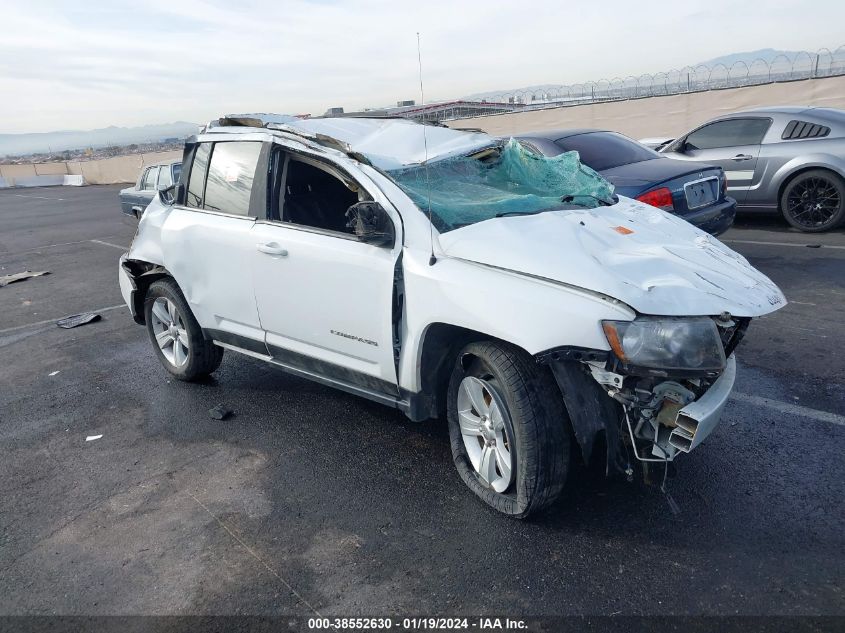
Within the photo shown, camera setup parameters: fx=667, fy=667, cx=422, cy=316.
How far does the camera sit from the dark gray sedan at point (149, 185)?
12.2m

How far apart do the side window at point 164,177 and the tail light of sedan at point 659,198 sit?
8728mm

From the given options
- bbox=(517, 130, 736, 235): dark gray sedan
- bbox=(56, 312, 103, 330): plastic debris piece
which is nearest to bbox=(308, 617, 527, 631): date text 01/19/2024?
bbox=(517, 130, 736, 235): dark gray sedan

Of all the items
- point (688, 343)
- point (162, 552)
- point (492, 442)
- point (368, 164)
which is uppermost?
point (368, 164)

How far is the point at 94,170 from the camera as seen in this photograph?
38.6 meters

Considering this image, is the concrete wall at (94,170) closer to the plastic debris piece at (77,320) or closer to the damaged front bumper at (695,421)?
the plastic debris piece at (77,320)

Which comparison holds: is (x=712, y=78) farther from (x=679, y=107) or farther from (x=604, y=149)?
(x=604, y=149)

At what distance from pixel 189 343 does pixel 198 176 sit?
126cm

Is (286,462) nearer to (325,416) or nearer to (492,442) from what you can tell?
(325,416)

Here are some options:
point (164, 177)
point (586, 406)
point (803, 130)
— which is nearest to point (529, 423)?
point (586, 406)

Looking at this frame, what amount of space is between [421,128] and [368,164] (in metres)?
1.01

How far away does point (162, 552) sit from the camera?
325cm

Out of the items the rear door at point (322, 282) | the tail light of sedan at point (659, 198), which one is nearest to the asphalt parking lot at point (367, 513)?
the rear door at point (322, 282)

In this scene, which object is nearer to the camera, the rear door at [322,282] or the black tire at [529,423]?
the black tire at [529,423]

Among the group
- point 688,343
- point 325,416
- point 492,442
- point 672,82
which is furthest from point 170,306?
point 672,82
